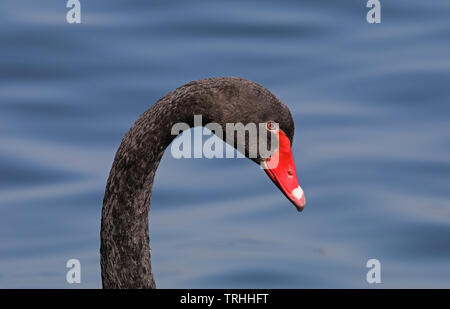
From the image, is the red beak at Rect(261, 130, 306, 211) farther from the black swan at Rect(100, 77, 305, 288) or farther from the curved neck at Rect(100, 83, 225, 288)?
the curved neck at Rect(100, 83, 225, 288)

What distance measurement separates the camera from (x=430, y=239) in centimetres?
737

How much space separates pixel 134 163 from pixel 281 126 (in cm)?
60

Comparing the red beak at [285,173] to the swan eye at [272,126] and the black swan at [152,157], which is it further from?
the swan eye at [272,126]

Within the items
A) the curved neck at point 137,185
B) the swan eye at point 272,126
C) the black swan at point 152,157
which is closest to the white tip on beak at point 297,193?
the black swan at point 152,157

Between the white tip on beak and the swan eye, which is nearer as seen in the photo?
the swan eye

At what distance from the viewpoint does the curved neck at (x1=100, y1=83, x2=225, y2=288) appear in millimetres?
4285

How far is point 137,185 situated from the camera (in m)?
4.47

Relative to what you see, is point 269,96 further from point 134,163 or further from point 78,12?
point 78,12

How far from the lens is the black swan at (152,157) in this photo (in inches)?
167

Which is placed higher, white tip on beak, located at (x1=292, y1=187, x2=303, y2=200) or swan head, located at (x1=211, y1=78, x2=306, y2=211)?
swan head, located at (x1=211, y1=78, x2=306, y2=211)

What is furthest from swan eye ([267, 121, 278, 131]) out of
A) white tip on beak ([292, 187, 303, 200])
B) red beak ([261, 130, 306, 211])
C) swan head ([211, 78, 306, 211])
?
white tip on beak ([292, 187, 303, 200])

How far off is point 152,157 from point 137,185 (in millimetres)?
131

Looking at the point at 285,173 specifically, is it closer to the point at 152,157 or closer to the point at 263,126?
the point at 263,126
